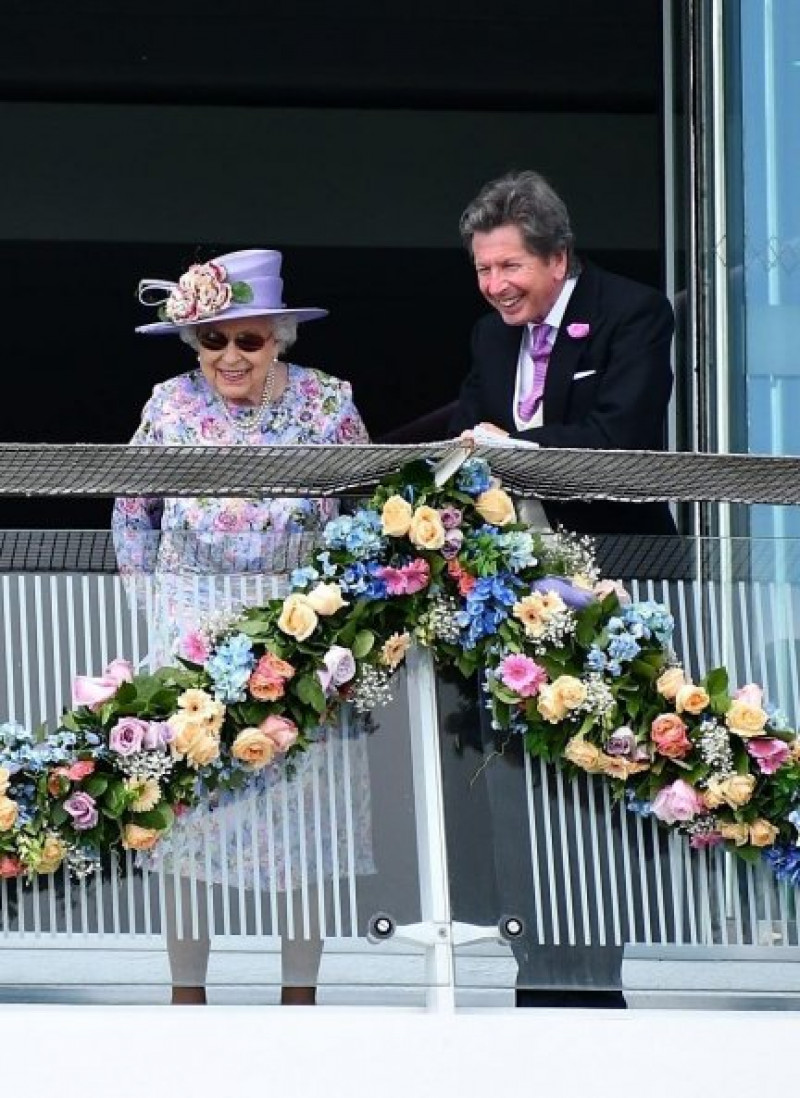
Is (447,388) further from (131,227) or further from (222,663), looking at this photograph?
(222,663)

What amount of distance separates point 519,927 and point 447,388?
9154 mm

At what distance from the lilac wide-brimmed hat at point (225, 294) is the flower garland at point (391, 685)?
833 millimetres

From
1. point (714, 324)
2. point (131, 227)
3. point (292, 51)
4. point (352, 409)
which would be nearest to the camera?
point (352, 409)

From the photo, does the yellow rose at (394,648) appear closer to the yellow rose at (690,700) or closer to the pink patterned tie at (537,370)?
the yellow rose at (690,700)

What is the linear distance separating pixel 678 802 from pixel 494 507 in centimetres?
62

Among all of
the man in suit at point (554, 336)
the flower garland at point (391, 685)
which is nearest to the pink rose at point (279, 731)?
the flower garland at point (391, 685)

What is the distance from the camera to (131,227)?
1196cm

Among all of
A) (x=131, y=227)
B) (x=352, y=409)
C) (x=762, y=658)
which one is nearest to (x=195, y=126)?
(x=131, y=227)

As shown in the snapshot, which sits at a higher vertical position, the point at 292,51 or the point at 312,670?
Result: the point at 292,51

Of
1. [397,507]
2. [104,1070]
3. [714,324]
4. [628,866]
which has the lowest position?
[104,1070]

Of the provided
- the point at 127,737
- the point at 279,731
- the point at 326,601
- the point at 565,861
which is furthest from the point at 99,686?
the point at 565,861

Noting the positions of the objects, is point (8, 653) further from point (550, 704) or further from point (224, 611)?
point (550, 704)

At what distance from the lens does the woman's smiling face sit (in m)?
5.26

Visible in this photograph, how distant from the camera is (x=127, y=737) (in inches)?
176
